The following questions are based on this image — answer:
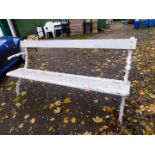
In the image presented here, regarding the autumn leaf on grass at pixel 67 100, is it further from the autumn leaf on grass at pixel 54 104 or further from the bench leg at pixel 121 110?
the bench leg at pixel 121 110

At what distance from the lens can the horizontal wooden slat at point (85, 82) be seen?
216 cm

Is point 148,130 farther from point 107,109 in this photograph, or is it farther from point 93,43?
point 93,43

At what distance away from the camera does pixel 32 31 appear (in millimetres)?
10266

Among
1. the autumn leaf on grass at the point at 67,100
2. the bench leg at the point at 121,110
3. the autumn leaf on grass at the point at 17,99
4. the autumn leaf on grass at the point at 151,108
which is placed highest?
the bench leg at the point at 121,110

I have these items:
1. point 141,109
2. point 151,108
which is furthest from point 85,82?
point 151,108

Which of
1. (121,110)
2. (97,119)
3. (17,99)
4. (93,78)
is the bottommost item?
(17,99)

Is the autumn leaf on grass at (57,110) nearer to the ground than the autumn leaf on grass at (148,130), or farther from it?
nearer to the ground

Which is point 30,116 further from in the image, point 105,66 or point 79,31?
point 79,31

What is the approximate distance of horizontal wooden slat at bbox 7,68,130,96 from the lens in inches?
85.1

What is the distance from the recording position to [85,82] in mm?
2477

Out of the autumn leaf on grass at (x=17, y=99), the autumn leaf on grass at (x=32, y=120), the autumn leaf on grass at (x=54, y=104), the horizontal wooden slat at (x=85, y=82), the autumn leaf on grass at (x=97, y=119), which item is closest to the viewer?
the horizontal wooden slat at (x=85, y=82)

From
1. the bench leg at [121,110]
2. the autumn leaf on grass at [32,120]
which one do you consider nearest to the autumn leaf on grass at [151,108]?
the bench leg at [121,110]

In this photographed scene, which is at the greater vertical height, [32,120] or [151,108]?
[151,108]
